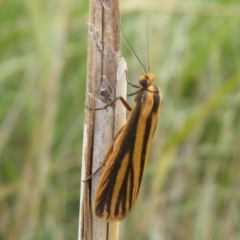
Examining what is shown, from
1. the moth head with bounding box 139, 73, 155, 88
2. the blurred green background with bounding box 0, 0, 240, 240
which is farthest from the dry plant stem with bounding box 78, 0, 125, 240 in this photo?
the blurred green background with bounding box 0, 0, 240, 240

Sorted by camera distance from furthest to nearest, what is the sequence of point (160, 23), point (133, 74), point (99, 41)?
point (133, 74) → point (160, 23) → point (99, 41)

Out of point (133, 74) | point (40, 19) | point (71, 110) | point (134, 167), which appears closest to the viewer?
point (134, 167)

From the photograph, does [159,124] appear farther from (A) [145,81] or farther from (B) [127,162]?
(B) [127,162]

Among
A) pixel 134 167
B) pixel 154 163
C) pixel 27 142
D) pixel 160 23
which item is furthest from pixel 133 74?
pixel 134 167

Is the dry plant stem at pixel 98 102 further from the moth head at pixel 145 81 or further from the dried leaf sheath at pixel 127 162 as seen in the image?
the moth head at pixel 145 81

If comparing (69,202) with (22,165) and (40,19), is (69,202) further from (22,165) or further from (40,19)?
(40,19)

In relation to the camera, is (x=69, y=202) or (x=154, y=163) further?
(x=69, y=202)

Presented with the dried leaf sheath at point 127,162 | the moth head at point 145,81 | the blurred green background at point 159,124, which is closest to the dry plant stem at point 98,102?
the dried leaf sheath at point 127,162
